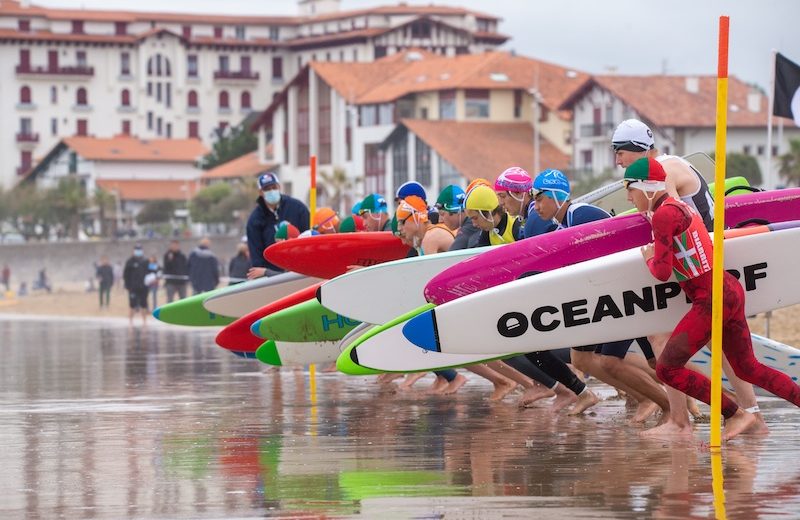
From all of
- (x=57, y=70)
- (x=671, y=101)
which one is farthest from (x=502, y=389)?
(x=57, y=70)

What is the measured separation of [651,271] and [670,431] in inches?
44.5

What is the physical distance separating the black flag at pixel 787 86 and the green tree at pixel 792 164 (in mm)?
62264

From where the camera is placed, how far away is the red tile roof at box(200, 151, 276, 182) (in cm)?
11627

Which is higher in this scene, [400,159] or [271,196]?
[400,159]

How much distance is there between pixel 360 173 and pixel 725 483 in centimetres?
9503

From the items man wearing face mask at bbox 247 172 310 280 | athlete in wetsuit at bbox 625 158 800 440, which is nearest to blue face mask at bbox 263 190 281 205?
man wearing face mask at bbox 247 172 310 280

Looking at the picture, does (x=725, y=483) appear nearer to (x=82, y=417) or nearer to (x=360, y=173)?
(x=82, y=417)

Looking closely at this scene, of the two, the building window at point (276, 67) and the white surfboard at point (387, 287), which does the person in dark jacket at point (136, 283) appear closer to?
the white surfboard at point (387, 287)

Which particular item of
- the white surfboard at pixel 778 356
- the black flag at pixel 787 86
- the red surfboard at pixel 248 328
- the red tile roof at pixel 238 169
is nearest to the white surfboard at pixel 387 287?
the red surfboard at pixel 248 328

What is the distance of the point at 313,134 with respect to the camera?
347 feet

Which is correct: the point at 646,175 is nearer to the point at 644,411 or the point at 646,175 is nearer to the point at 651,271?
the point at 651,271

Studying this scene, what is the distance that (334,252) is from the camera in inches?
566

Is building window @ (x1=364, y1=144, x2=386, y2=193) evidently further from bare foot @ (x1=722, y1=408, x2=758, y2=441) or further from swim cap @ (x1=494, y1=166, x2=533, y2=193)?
bare foot @ (x1=722, y1=408, x2=758, y2=441)

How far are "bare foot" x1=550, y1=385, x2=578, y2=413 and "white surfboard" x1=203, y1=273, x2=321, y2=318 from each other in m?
4.27
